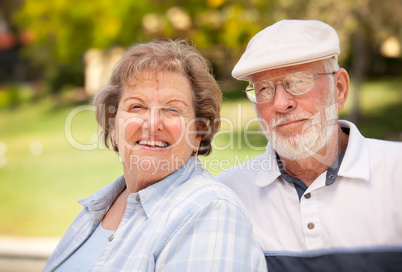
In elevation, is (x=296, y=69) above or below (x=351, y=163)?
above

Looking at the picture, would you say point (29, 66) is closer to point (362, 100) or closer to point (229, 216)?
point (362, 100)

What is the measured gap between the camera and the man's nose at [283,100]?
6.91 feet

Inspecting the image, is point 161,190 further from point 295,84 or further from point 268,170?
point 295,84

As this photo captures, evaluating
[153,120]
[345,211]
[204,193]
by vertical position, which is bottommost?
[345,211]

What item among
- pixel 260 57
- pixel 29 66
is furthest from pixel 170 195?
pixel 29 66

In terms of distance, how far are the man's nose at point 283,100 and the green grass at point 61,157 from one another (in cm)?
346

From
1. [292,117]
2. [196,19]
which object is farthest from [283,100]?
[196,19]

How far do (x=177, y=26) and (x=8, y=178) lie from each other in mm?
6507

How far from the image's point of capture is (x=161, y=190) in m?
1.98

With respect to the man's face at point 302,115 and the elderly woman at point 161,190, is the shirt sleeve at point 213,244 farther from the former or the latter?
the man's face at point 302,115

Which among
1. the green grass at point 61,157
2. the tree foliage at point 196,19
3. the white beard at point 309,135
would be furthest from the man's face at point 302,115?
the tree foliage at point 196,19

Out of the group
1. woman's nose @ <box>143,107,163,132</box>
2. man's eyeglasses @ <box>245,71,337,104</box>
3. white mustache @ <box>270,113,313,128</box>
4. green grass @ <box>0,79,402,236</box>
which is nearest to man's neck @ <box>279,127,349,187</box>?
white mustache @ <box>270,113,313,128</box>

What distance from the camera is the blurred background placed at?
24.7 ft

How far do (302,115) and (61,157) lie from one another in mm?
10384
